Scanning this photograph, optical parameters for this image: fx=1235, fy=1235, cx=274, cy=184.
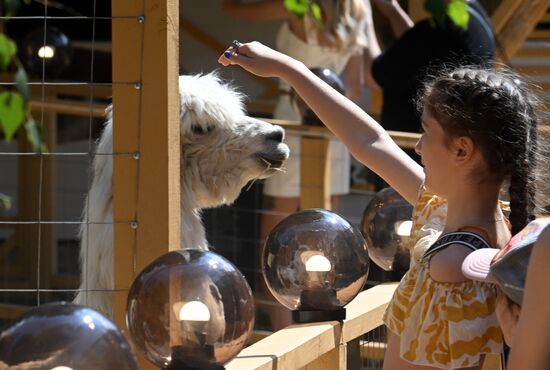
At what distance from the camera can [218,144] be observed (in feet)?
12.8

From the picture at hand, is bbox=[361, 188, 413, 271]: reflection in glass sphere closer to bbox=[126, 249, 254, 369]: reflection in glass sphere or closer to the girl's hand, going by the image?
the girl's hand

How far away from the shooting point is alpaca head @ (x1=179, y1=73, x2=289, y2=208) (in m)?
3.81

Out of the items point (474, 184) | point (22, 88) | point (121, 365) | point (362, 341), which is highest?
point (22, 88)

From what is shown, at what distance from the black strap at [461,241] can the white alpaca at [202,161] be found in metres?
1.25

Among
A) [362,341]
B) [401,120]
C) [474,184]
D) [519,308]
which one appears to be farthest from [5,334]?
[401,120]

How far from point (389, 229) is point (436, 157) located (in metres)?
1.17

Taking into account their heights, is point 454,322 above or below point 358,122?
below

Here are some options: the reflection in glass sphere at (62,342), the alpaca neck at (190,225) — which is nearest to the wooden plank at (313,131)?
the alpaca neck at (190,225)

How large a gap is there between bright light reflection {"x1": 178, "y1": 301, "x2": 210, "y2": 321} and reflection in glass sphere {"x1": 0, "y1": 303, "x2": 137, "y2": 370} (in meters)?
0.24

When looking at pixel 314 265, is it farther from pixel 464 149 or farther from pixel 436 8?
pixel 436 8

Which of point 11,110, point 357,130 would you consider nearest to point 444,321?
point 357,130

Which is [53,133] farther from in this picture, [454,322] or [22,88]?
[22,88]

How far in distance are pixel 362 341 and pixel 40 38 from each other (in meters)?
4.42

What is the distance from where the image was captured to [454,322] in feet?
8.31
